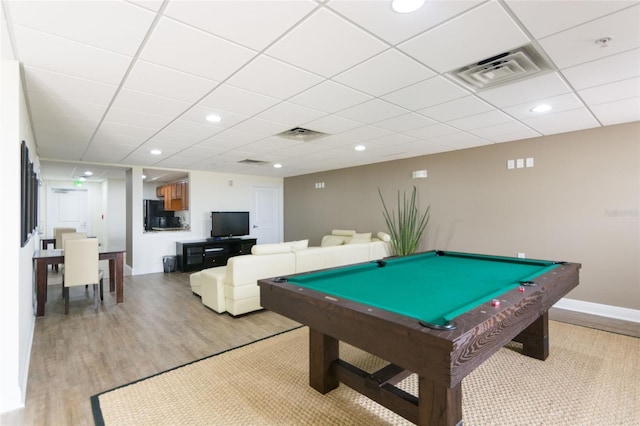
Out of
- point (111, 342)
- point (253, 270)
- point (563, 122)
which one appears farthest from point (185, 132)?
point (563, 122)

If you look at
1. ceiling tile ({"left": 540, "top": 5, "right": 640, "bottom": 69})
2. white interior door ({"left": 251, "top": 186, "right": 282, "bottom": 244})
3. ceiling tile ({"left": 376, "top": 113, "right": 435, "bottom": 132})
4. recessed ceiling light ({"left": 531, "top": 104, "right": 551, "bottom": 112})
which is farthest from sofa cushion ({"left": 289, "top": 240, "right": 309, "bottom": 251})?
white interior door ({"left": 251, "top": 186, "right": 282, "bottom": 244})

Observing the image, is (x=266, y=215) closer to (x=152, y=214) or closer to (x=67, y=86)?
(x=152, y=214)

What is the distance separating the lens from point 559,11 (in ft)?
5.21

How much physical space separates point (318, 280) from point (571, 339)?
2.71 m

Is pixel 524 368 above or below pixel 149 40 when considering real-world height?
below

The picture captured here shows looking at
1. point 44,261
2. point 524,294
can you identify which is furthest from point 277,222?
point 524,294

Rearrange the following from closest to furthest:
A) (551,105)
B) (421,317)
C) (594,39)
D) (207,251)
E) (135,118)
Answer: (421,317), (594,39), (551,105), (135,118), (207,251)

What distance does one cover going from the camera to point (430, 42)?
1860mm

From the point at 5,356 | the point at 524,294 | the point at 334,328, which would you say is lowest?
the point at 5,356

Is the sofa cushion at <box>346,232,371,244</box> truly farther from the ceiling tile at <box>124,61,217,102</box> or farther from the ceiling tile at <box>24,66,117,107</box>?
the ceiling tile at <box>24,66,117,107</box>

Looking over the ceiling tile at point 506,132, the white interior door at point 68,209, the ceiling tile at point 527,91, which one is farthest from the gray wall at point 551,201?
the white interior door at point 68,209

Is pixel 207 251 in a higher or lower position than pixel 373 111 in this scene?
lower

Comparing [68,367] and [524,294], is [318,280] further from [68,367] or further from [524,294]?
[68,367]

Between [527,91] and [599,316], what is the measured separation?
Answer: 9.93 ft
